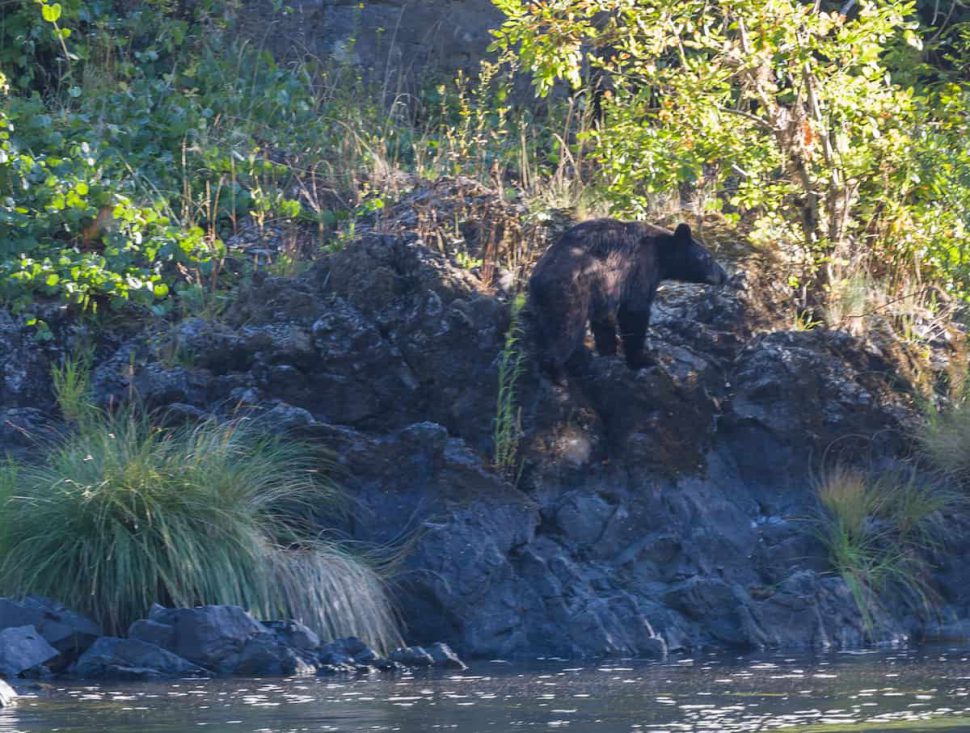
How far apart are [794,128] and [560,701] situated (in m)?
6.66

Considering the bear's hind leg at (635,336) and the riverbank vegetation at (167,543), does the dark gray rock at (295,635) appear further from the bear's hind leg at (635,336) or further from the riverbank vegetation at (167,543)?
the bear's hind leg at (635,336)

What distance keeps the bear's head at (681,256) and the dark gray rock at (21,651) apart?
510cm

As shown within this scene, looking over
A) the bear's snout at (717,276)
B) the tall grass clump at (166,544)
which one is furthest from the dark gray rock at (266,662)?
the bear's snout at (717,276)

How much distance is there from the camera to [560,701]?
656 cm

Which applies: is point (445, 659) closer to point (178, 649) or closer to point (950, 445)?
point (178, 649)

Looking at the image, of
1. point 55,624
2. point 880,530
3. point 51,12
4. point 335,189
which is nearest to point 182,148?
point 335,189

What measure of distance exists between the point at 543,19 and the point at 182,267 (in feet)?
10.9

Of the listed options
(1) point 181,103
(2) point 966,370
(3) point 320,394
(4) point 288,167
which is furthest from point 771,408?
(1) point 181,103

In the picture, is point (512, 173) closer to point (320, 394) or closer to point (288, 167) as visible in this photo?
point (288, 167)

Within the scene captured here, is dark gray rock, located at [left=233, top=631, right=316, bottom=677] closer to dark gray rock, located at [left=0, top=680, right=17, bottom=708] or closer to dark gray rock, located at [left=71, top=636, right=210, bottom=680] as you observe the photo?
dark gray rock, located at [left=71, top=636, right=210, bottom=680]

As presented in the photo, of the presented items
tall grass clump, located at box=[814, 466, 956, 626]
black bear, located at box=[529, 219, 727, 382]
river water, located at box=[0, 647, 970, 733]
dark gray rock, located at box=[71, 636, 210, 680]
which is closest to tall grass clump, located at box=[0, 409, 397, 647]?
dark gray rock, located at box=[71, 636, 210, 680]

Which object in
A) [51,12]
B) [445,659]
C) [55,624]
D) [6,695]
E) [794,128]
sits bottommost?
[6,695]

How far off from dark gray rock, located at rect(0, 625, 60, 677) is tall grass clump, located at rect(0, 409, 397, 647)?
1.95 feet

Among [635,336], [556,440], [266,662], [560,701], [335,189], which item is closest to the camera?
[560,701]
